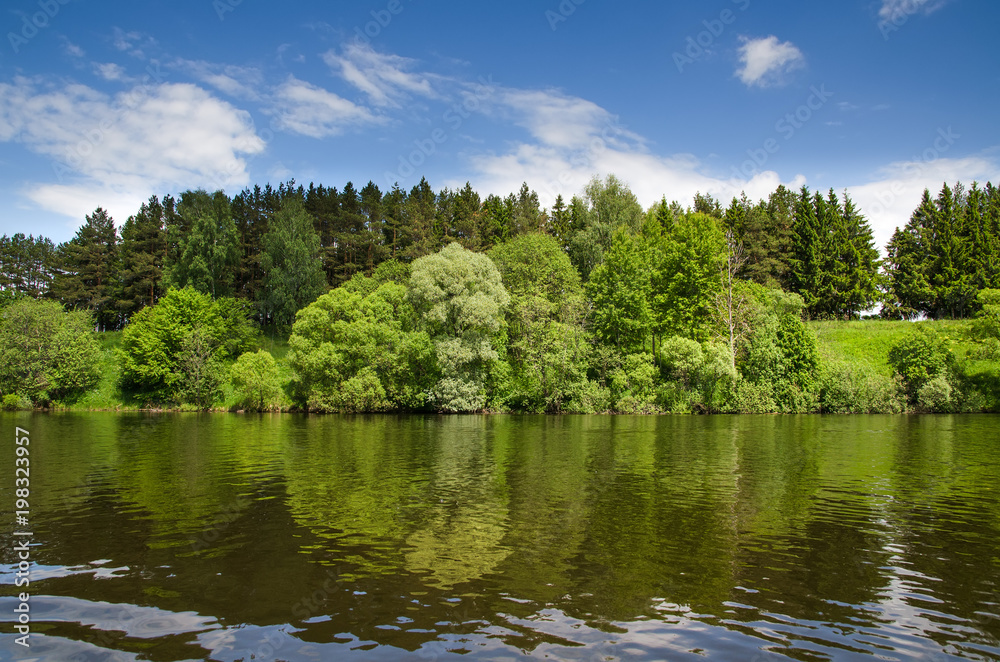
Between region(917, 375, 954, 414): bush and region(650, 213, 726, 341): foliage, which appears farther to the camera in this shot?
region(650, 213, 726, 341): foliage

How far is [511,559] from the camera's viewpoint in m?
11.9

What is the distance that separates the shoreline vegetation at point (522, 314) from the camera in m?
62.4

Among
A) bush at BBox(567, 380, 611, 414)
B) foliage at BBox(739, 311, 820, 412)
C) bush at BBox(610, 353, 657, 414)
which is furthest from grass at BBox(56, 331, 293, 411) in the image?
foliage at BBox(739, 311, 820, 412)

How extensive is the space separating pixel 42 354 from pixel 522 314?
59213 mm

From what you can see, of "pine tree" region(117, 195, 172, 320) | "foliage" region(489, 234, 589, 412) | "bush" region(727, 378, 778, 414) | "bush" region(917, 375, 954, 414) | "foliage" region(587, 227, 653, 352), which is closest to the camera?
"bush" region(917, 375, 954, 414)

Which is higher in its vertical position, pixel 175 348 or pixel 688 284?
pixel 688 284

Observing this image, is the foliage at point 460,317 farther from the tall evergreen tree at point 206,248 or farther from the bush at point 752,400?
the tall evergreen tree at point 206,248

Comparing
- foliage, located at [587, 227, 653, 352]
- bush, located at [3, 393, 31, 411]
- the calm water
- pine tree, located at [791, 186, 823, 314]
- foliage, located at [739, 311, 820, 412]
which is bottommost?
bush, located at [3, 393, 31, 411]

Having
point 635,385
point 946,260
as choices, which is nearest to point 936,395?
point 635,385

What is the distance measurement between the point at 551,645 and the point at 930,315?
4059 inches

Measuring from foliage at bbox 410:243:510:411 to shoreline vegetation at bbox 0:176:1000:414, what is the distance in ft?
0.89

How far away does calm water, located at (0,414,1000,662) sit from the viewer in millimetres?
8258

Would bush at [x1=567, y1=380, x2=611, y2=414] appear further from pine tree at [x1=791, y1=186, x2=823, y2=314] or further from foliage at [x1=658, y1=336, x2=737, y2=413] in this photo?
pine tree at [x1=791, y1=186, x2=823, y2=314]

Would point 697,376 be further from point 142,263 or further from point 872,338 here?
point 142,263
